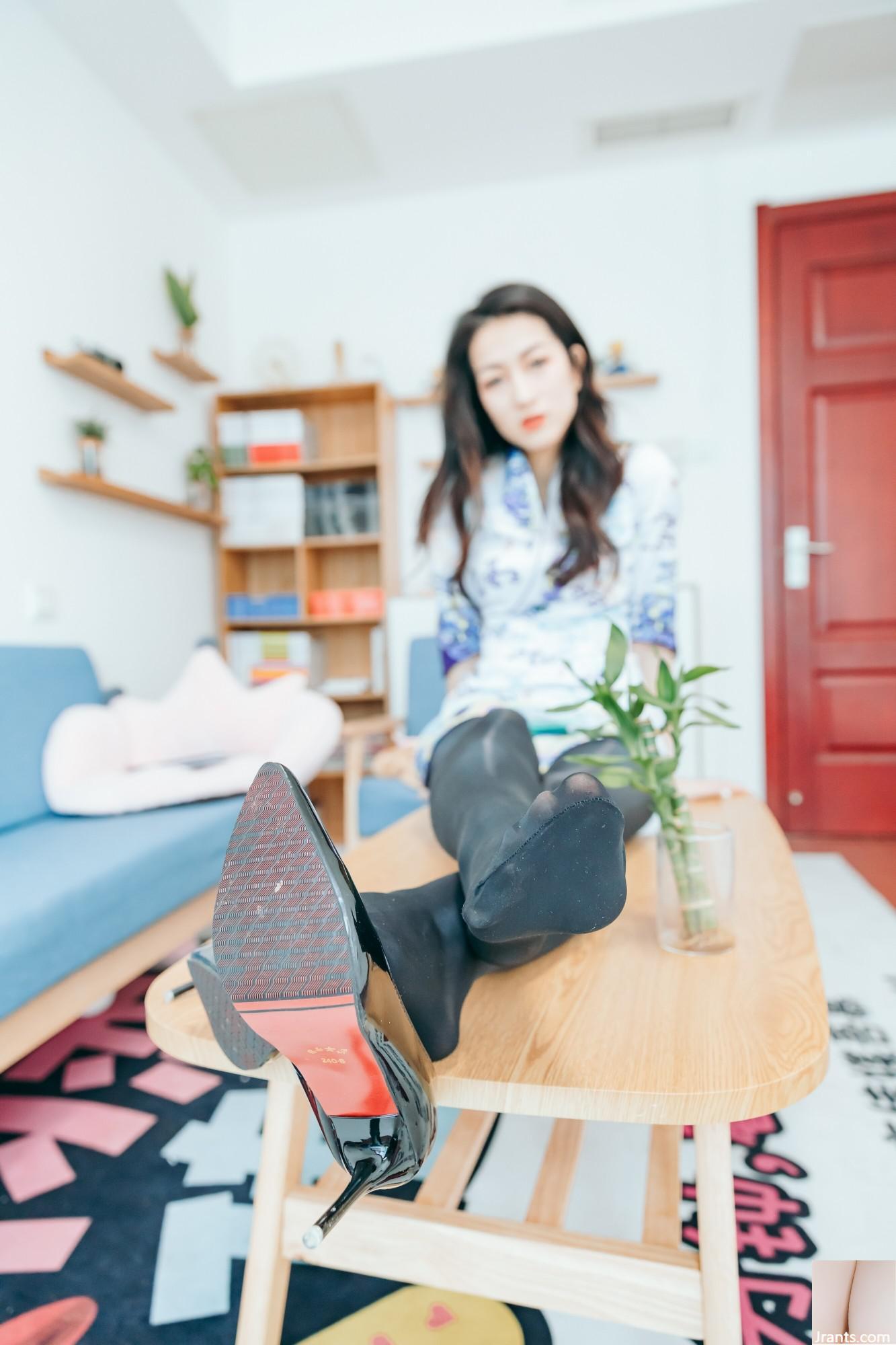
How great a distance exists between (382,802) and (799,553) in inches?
76.1

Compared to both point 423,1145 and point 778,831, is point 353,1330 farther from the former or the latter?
point 778,831

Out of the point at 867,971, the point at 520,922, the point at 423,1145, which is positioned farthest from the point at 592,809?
the point at 867,971

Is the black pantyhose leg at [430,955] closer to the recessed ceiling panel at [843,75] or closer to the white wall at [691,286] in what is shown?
the white wall at [691,286]

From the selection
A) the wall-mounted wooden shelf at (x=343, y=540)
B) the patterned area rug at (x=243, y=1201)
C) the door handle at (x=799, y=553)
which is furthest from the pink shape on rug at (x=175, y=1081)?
the door handle at (x=799, y=553)

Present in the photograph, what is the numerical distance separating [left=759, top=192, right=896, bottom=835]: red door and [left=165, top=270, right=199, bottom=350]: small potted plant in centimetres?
205

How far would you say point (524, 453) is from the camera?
1450 millimetres

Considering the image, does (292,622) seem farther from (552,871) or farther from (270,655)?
(552,871)

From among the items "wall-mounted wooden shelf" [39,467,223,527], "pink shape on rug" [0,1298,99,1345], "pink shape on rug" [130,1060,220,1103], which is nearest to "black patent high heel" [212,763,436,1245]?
"pink shape on rug" [0,1298,99,1345]

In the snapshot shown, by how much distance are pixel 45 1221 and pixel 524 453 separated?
126cm

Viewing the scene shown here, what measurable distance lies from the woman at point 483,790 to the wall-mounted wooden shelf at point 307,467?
5.88ft

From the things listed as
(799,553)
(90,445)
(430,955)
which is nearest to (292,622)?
(90,445)

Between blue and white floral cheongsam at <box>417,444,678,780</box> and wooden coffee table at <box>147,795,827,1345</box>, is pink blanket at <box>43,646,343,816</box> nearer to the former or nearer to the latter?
blue and white floral cheongsam at <box>417,444,678,780</box>

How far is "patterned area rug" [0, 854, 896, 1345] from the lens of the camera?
816 millimetres

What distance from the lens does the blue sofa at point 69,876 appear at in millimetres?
1160
